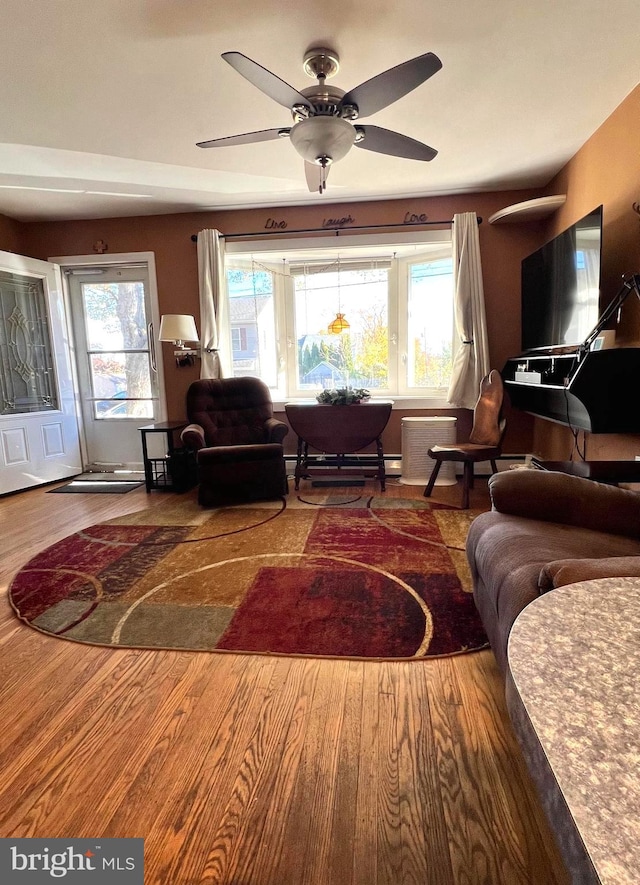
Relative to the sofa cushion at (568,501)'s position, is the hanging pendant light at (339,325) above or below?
above

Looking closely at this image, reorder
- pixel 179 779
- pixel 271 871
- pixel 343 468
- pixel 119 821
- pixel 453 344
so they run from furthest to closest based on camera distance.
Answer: pixel 343 468 < pixel 453 344 < pixel 179 779 < pixel 119 821 < pixel 271 871

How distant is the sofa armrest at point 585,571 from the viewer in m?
0.91

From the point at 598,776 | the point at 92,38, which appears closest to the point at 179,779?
the point at 598,776

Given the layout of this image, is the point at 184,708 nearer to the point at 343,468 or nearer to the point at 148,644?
the point at 148,644

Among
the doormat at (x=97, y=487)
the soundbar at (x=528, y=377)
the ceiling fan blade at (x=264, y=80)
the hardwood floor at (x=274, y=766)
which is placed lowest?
the hardwood floor at (x=274, y=766)

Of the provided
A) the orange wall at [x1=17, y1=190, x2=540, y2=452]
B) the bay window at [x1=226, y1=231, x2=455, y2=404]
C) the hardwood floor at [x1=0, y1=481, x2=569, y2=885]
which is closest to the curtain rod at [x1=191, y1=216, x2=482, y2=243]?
the orange wall at [x1=17, y1=190, x2=540, y2=452]

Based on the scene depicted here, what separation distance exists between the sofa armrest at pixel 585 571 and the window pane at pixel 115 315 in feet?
13.8

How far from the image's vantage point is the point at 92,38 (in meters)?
1.87

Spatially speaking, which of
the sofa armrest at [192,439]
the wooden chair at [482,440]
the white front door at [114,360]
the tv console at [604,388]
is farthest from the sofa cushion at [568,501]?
the white front door at [114,360]

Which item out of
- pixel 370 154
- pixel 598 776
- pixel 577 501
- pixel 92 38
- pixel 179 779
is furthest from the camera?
pixel 370 154

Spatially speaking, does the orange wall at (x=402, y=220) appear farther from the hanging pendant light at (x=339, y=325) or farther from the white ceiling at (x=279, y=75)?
the hanging pendant light at (x=339, y=325)

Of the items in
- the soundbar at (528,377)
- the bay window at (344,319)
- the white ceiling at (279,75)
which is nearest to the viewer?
the white ceiling at (279,75)

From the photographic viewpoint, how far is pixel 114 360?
447 cm

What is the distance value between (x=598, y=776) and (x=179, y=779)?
44.0 inches
